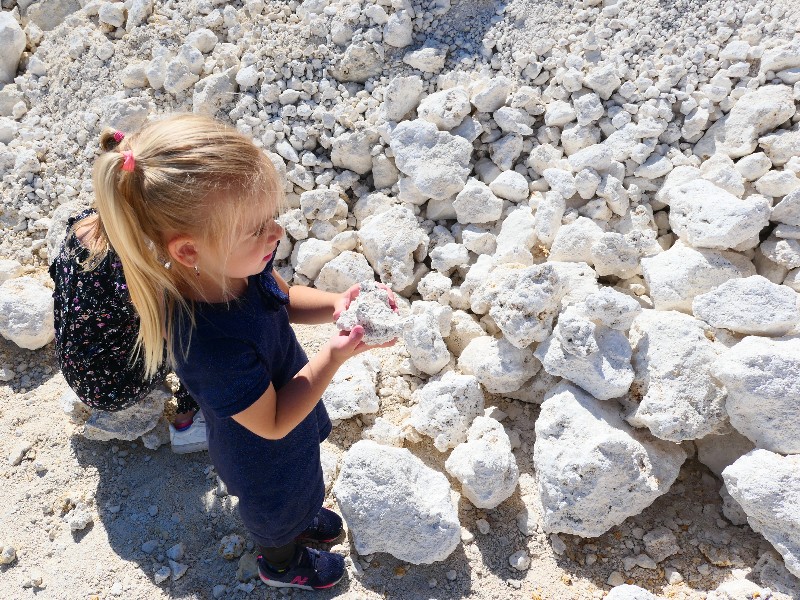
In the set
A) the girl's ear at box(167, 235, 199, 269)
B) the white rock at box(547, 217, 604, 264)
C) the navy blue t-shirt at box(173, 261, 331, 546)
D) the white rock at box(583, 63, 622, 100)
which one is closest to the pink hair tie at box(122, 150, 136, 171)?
the girl's ear at box(167, 235, 199, 269)

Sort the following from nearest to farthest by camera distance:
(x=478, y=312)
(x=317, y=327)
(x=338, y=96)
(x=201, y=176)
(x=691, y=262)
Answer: (x=201, y=176)
(x=691, y=262)
(x=478, y=312)
(x=317, y=327)
(x=338, y=96)

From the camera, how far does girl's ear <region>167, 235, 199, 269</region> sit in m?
1.38

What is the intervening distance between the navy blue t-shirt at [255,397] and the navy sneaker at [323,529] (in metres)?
0.16

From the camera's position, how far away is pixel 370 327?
63.3 inches

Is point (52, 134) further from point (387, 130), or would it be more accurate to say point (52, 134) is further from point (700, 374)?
point (700, 374)

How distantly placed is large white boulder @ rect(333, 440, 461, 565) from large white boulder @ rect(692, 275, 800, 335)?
40.2 inches

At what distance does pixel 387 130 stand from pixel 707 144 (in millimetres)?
1272

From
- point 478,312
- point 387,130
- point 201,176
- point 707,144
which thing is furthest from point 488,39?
point 201,176

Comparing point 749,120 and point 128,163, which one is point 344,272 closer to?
point 128,163

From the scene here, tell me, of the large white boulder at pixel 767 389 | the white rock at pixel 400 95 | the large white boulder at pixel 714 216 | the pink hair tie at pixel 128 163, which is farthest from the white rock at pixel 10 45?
the large white boulder at pixel 767 389

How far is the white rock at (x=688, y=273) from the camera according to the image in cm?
216

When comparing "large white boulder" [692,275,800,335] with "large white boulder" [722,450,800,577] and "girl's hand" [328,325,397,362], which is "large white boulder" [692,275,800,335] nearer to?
"large white boulder" [722,450,800,577]

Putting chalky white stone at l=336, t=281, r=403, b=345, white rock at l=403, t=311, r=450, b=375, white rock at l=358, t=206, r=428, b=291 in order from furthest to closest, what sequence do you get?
white rock at l=358, t=206, r=428, b=291 → white rock at l=403, t=311, r=450, b=375 → chalky white stone at l=336, t=281, r=403, b=345

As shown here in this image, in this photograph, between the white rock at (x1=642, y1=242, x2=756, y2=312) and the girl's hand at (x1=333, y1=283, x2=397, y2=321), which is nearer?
the girl's hand at (x1=333, y1=283, x2=397, y2=321)
